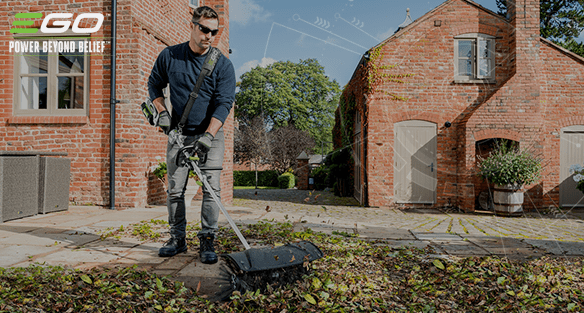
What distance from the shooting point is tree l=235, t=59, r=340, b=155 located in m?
21.0

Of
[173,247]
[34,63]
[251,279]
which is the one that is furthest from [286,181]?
[251,279]

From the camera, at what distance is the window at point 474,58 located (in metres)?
9.71

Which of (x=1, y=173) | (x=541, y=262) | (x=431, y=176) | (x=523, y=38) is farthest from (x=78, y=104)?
(x=523, y=38)

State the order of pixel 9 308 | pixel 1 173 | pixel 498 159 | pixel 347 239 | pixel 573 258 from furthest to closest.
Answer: pixel 498 159 < pixel 1 173 < pixel 347 239 < pixel 573 258 < pixel 9 308

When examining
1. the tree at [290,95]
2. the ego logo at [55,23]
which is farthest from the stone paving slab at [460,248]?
the tree at [290,95]

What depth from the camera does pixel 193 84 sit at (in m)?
3.04

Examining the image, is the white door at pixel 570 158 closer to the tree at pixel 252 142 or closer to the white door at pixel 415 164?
the white door at pixel 415 164

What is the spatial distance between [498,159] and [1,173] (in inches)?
392

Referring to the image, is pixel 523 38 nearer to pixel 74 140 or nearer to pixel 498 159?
pixel 498 159

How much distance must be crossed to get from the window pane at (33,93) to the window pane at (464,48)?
400 inches

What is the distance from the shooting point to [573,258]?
3.64 m

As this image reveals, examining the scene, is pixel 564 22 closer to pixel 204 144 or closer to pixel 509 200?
pixel 509 200

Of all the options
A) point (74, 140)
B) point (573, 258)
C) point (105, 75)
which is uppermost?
point (105, 75)

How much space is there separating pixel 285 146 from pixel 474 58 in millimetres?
16305
